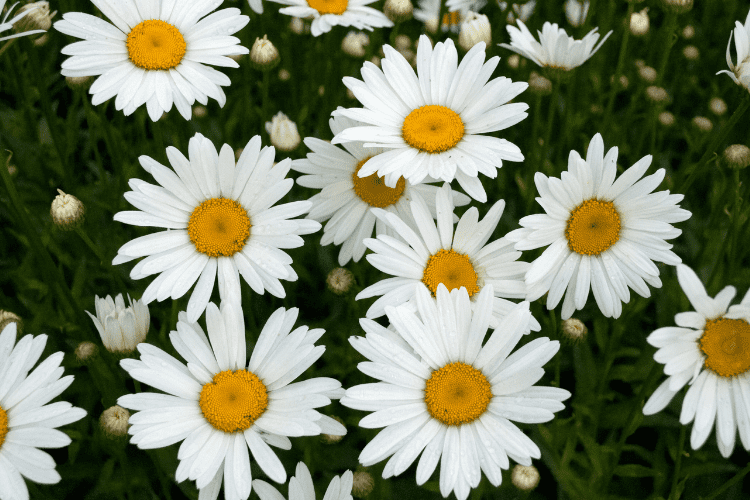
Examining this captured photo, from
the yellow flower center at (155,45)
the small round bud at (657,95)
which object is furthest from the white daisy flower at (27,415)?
the small round bud at (657,95)

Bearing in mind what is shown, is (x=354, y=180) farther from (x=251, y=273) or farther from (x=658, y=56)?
(x=658, y=56)

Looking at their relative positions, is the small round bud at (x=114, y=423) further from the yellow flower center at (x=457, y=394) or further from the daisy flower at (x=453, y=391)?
the yellow flower center at (x=457, y=394)

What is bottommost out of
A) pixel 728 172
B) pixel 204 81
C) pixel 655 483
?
pixel 655 483

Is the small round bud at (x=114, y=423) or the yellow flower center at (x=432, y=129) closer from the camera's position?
the small round bud at (x=114, y=423)

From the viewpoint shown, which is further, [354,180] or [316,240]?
[316,240]

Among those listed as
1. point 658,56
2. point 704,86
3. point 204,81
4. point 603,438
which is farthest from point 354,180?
point 704,86

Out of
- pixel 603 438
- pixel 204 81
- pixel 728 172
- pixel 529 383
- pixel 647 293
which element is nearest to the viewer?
pixel 529 383
